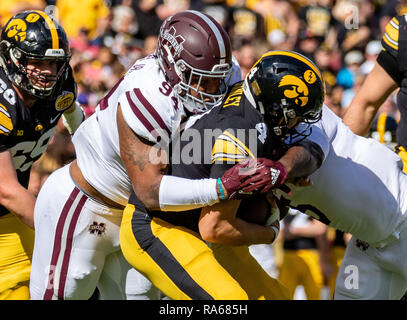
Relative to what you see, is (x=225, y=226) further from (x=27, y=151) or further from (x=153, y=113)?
(x=27, y=151)

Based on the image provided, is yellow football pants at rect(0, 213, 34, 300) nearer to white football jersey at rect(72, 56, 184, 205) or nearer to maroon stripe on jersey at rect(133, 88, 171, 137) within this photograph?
white football jersey at rect(72, 56, 184, 205)

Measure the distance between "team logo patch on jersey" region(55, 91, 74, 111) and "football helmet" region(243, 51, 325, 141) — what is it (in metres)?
1.44

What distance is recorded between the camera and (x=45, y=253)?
14.5 ft

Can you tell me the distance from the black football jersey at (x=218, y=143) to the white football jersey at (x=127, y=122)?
0.14 meters

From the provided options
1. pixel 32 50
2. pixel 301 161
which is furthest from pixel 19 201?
pixel 301 161

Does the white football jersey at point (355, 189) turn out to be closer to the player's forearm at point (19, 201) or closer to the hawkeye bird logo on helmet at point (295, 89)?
the hawkeye bird logo on helmet at point (295, 89)

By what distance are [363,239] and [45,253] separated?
6.02ft

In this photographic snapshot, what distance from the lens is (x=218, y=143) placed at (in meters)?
3.46

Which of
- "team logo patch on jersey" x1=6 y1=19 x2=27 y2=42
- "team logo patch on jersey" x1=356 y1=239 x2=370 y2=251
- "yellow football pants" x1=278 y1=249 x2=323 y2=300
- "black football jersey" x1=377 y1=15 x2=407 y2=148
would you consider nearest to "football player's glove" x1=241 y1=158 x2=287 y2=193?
"team logo patch on jersey" x1=356 y1=239 x2=370 y2=251

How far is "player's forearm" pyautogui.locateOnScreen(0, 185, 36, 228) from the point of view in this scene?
13.8ft

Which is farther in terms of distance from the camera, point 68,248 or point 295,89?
point 68,248

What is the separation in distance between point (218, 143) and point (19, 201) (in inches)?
55.5
